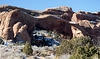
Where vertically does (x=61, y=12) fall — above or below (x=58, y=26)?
above

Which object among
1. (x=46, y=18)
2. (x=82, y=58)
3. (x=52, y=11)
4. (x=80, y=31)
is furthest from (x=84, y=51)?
(x=52, y=11)

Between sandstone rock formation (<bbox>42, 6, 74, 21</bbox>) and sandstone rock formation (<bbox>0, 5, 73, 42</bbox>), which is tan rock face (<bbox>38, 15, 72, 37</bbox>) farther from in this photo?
sandstone rock formation (<bbox>0, 5, 73, 42</bbox>)

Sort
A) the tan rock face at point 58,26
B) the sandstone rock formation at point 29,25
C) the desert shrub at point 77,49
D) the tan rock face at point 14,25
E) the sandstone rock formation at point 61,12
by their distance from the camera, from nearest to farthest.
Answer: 1. the desert shrub at point 77,49
2. the tan rock face at point 14,25
3. the sandstone rock formation at point 29,25
4. the tan rock face at point 58,26
5. the sandstone rock formation at point 61,12

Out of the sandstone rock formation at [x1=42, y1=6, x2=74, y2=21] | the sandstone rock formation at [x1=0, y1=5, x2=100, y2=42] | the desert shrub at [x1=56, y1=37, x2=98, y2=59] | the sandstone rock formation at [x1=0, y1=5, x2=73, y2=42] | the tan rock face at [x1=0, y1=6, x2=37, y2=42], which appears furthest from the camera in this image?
the sandstone rock formation at [x1=42, y1=6, x2=74, y2=21]

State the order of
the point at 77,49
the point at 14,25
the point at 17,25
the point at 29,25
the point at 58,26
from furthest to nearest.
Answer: the point at 58,26
the point at 29,25
the point at 14,25
the point at 17,25
the point at 77,49

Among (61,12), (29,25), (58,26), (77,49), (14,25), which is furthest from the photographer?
(61,12)

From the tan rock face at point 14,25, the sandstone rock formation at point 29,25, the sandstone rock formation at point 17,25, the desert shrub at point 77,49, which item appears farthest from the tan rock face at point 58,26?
the desert shrub at point 77,49

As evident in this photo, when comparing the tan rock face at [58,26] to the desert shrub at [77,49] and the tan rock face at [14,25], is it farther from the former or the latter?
the desert shrub at [77,49]

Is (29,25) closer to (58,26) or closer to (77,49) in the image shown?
(58,26)

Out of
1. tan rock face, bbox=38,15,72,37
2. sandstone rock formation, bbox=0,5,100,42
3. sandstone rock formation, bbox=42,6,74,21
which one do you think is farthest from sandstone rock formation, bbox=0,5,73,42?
sandstone rock formation, bbox=42,6,74,21

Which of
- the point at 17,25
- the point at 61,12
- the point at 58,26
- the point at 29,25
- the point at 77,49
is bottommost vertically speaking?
the point at 77,49

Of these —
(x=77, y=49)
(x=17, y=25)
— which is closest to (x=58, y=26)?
(x=17, y=25)

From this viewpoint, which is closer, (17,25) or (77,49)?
(77,49)

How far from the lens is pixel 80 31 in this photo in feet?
98.0
